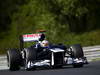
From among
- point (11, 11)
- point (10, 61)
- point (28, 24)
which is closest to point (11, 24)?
point (11, 11)

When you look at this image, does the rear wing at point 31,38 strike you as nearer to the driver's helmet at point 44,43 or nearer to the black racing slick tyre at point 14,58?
the driver's helmet at point 44,43

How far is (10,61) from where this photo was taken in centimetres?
2064

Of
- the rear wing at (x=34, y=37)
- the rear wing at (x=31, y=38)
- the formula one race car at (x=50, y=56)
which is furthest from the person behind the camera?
the rear wing at (x=31, y=38)

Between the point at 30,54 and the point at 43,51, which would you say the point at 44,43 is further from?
the point at 30,54

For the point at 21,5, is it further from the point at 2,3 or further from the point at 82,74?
the point at 82,74

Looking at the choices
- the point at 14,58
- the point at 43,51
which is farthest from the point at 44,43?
the point at 14,58

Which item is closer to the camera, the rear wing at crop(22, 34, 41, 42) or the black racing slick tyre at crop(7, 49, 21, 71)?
the black racing slick tyre at crop(7, 49, 21, 71)

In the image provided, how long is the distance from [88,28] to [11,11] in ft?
32.3

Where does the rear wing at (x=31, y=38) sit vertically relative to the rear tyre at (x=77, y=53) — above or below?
above

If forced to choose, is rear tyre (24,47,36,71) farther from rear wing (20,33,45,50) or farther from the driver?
rear wing (20,33,45,50)

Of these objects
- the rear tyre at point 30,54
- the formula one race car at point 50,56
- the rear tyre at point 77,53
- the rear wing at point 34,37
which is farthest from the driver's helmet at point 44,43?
the rear tyre at point 77,53

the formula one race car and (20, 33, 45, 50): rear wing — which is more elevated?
(20, 33, 45, 50): rear wing

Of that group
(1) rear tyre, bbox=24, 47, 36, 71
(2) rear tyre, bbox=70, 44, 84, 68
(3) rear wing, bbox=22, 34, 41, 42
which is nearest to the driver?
(1) rear tyre, bbox=24, 47, 36, 71

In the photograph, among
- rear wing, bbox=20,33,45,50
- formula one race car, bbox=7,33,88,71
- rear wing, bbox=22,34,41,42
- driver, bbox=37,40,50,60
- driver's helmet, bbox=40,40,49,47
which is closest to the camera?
formula one race car, bbox=7,33,88,71
